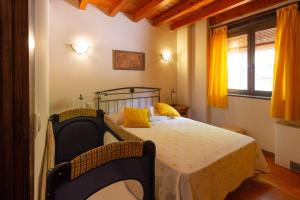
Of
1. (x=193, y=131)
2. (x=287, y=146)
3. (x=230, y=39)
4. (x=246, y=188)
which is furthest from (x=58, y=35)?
(x=287, y=146)

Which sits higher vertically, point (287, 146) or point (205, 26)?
point (205, 26)

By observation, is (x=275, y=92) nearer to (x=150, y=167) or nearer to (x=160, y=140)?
(x=160, y=140)

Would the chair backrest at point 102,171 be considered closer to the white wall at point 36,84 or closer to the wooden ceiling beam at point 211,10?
the white wall at point 36,84

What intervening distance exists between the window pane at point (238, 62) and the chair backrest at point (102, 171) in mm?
3153

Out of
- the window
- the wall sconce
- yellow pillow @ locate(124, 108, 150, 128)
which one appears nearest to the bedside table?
the window

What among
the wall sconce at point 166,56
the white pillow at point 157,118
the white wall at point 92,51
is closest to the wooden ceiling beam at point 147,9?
the white wall at point 92,51

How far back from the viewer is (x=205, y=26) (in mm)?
3930

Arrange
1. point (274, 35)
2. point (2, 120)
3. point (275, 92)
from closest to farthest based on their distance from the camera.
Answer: point (2, 120), point (275, 92), point (274, 35)

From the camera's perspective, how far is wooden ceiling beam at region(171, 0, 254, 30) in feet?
9.67

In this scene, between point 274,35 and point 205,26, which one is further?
point 205,26

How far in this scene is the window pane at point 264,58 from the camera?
10.00 feet

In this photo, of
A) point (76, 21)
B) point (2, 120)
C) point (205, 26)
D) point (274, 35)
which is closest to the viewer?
A: point (2, 120)

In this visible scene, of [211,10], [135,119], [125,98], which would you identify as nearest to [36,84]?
[135,119]

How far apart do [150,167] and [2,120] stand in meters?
0.75
